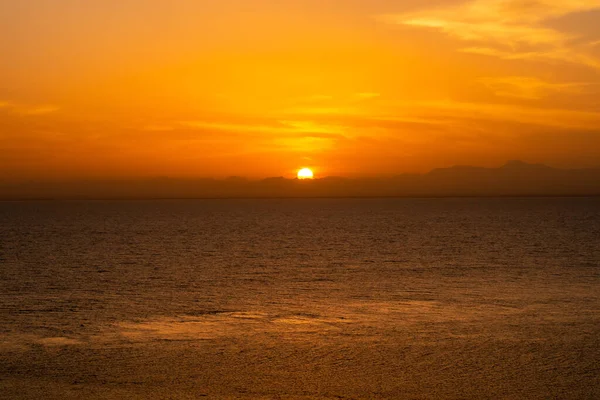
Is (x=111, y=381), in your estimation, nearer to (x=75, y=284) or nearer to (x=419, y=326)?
(x=419, y=326)

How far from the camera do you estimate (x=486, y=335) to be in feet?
73.4

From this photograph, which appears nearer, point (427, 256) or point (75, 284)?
point (75, 284)

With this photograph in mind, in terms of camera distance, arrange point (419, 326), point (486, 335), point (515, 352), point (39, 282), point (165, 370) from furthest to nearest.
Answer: point (39, 282), point (419, 326), point (486, 335), point (515, 352), point (165, 370)

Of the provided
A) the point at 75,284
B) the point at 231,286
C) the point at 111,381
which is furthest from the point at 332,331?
the point at 75,284

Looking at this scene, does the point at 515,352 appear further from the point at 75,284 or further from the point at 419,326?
the point at 75,284

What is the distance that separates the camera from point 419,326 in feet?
80.1

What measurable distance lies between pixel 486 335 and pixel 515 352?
266 cm

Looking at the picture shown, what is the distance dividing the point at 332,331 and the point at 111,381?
889 cm

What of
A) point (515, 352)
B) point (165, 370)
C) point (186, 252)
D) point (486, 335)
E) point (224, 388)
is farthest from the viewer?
point (186, 252)

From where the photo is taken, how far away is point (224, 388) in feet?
53.4

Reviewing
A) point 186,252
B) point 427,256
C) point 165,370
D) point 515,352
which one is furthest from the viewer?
point 186,252

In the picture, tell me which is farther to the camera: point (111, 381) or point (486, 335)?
point (486, 335)

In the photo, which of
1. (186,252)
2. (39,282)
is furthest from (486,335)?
(186,252)

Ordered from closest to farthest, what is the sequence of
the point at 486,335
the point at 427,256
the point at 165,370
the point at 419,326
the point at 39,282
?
the point at 165,370
the point at 486,335
the point at 419,326
the point at 39,282
the point at 427,256
